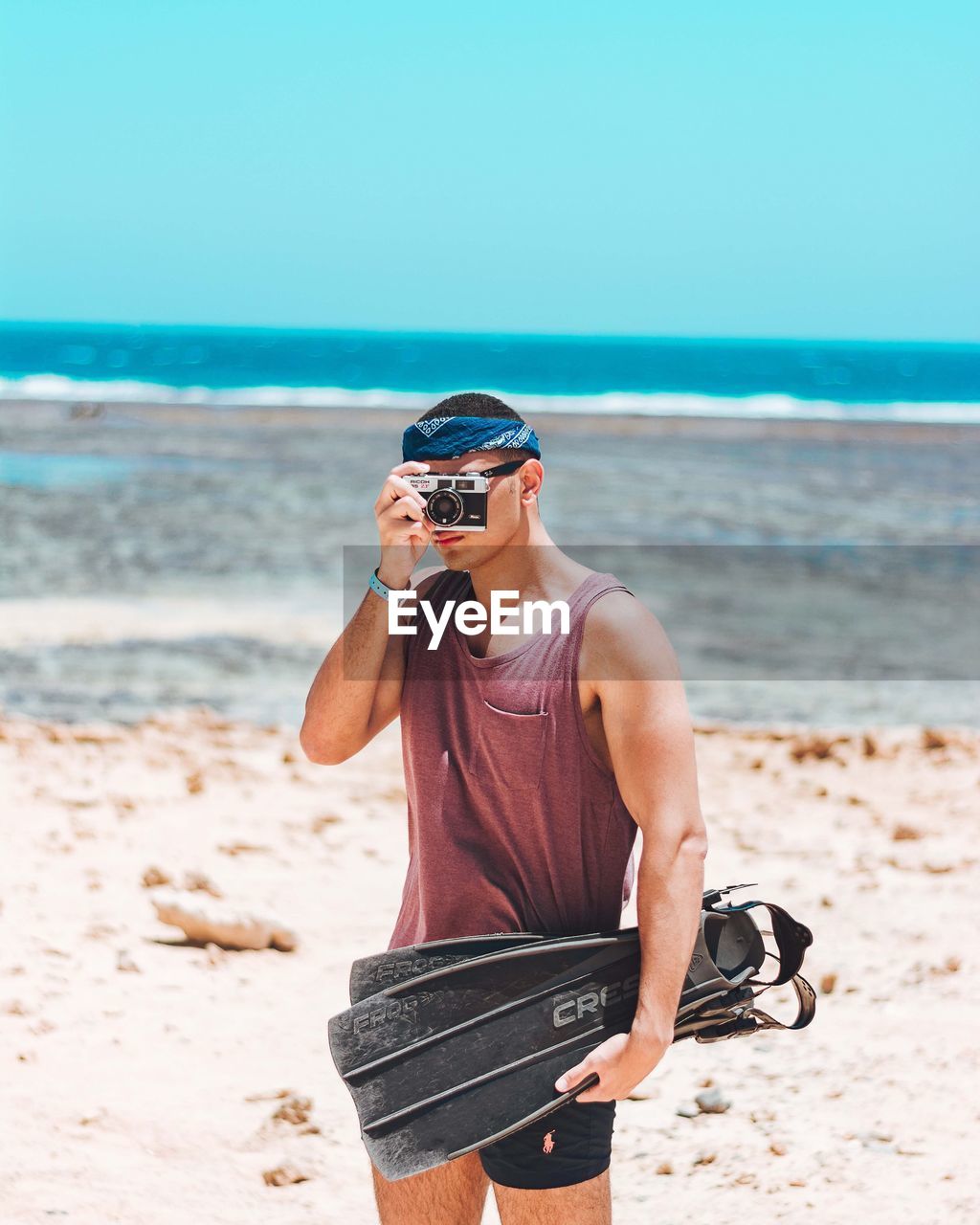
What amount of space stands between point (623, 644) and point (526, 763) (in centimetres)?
26

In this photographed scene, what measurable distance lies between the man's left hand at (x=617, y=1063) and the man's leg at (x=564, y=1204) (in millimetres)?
204

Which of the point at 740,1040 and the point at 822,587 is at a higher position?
the point at 822,587

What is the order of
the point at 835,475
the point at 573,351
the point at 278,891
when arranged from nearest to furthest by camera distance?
the point at 278,891, the point at 835,475, the point at 573,351

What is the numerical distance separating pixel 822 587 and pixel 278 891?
27.3 ft

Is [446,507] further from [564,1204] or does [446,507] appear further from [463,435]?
[564,1204]

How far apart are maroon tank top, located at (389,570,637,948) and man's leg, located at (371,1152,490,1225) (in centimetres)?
42

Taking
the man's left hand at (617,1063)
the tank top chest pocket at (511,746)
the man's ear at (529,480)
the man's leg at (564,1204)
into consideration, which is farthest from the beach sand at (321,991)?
the man's ear at (529,480)

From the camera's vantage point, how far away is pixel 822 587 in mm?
12438

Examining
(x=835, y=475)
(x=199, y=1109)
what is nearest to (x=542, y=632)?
(x=199, y=1109)

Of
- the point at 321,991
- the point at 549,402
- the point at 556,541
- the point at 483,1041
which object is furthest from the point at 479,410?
the point at 549,402

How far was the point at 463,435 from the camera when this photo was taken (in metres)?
2.21

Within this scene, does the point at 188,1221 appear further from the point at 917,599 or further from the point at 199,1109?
the point at 917,599

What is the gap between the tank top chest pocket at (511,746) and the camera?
213cm

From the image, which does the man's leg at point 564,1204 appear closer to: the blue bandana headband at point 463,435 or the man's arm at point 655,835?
the man's arm at point 655,835
